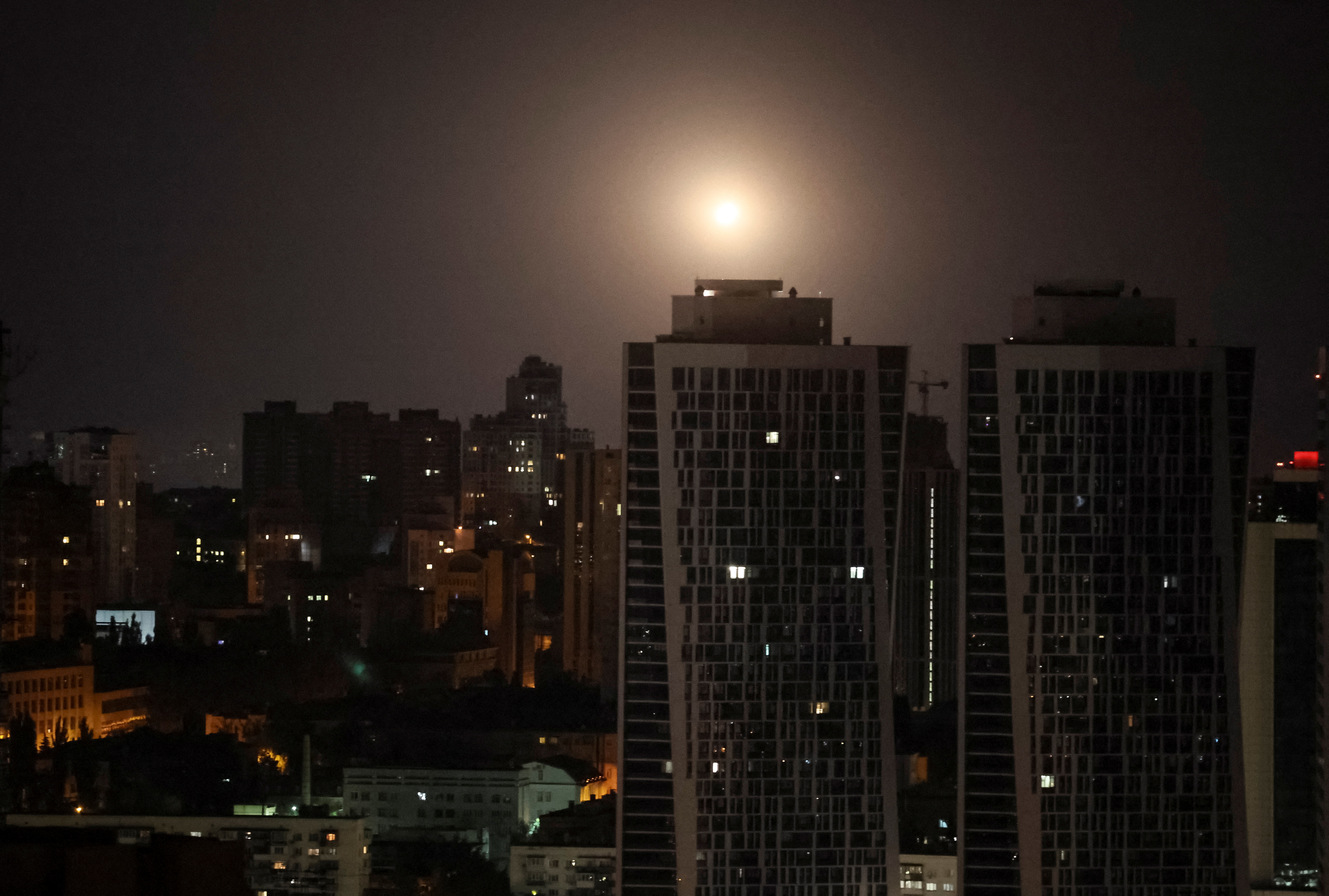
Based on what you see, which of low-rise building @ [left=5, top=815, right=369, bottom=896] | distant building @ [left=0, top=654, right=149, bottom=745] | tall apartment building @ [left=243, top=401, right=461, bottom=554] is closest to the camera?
low-rise building @ [left=5, top=815, right=369, bottom=896]

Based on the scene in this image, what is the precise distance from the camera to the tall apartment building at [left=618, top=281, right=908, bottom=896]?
18.7 m

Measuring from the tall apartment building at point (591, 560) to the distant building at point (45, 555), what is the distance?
24.2 feet

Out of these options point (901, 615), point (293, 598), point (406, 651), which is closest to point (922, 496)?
point (901, 615)

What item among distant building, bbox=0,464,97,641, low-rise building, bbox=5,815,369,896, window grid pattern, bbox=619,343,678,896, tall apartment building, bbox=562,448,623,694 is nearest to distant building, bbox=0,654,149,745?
distant building, bbox=0,464,97,641

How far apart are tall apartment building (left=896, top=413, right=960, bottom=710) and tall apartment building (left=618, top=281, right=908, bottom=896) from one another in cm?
1052

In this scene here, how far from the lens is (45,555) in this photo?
33031 mm

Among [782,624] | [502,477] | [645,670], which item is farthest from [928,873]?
[502,477]

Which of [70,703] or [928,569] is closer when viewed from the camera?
[70,703]

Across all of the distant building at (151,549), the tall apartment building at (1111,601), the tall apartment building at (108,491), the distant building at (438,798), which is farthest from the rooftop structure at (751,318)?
the distant building at (151,549)

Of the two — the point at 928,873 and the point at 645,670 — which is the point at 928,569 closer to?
the point at 928,873

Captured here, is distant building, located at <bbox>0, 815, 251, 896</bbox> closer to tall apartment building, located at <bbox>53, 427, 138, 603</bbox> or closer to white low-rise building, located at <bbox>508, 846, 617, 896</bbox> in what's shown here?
white low-rise building, located at <bbox>508, 846, 617, 896</bbox>

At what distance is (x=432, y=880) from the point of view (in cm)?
2088

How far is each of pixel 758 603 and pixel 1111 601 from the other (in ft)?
9.79

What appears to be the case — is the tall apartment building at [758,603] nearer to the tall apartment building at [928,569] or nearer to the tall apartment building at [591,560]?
the tall apartment building at [928,569]
